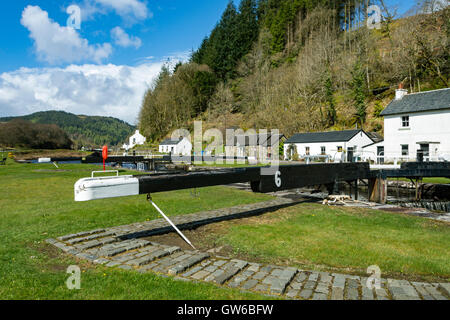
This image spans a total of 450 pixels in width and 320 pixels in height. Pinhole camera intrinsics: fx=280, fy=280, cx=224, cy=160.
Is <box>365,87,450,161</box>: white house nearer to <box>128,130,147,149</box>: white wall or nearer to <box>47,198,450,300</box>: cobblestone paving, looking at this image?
<box>47,198,450,300</box>: cobblestone paving

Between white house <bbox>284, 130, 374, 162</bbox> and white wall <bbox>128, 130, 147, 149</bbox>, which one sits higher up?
white wall <bbox>128, 130, 147, 149</bbox>

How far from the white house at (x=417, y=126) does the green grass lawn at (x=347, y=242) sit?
24281 mm

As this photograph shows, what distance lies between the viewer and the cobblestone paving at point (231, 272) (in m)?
3.90

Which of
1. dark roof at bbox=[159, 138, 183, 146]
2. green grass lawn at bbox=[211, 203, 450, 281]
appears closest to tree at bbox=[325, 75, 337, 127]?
dark roof at bbox=[159, 138, 183, 146]

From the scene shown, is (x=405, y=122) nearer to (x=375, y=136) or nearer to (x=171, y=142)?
(x=375, y=136)

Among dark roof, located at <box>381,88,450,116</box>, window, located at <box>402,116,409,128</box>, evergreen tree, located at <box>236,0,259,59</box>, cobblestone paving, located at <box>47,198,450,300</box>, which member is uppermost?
evergreen tree, located at <box>236,0,259,59</box>

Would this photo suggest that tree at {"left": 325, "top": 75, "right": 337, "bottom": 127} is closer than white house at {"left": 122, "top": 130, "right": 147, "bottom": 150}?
Yes

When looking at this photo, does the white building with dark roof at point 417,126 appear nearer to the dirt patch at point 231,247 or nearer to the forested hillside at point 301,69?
the forested hillside at point 301,69

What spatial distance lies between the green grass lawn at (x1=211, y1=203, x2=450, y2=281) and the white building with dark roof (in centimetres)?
2428

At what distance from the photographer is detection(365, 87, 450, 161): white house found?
3056 centimetres

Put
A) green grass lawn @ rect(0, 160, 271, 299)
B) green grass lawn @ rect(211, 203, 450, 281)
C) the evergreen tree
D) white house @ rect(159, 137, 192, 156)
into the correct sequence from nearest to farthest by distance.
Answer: green grass lawn @ rect(0, 160, 271, 299)
green grass lawn @ rect(211, 203, 450, 281)
white house @ rect(159, 137, 192, 156)
the evergreen tree

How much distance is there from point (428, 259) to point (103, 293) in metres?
5.64

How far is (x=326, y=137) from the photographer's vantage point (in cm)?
4509

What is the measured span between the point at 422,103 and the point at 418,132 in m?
3.48
